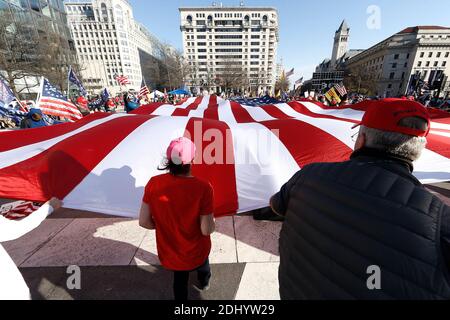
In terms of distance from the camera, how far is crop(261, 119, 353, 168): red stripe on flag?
6.86ft

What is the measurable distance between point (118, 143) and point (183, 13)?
244 ft

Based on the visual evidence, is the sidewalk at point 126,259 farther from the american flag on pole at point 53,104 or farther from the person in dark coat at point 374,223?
the american flag on pole at point 53,104

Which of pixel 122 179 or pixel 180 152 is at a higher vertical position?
pixel 180 152

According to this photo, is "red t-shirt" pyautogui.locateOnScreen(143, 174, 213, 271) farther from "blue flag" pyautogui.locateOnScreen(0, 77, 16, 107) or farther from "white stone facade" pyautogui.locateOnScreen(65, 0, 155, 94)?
"white stone facade" pyautogui.locateOnScreen(65, 0, 155, 94)

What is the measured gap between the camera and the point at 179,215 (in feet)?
4.21

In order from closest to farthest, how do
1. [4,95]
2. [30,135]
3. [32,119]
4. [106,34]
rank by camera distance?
1. [30,135]
2. [32,119]
3. [4,95]
4. [106,34]

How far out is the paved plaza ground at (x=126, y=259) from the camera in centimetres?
190

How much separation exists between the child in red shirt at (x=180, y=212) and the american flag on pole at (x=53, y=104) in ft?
14.6

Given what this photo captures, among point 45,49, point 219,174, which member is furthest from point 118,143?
point 45,49

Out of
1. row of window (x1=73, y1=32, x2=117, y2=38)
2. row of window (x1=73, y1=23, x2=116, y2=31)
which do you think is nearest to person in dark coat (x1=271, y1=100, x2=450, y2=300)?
row of window (x1=73, y1=32, x2=117, y2=38)

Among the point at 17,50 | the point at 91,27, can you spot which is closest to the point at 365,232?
the point at 17,50

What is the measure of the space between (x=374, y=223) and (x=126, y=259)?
2480mm

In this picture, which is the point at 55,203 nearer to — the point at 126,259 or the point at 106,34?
the point at 126,259
